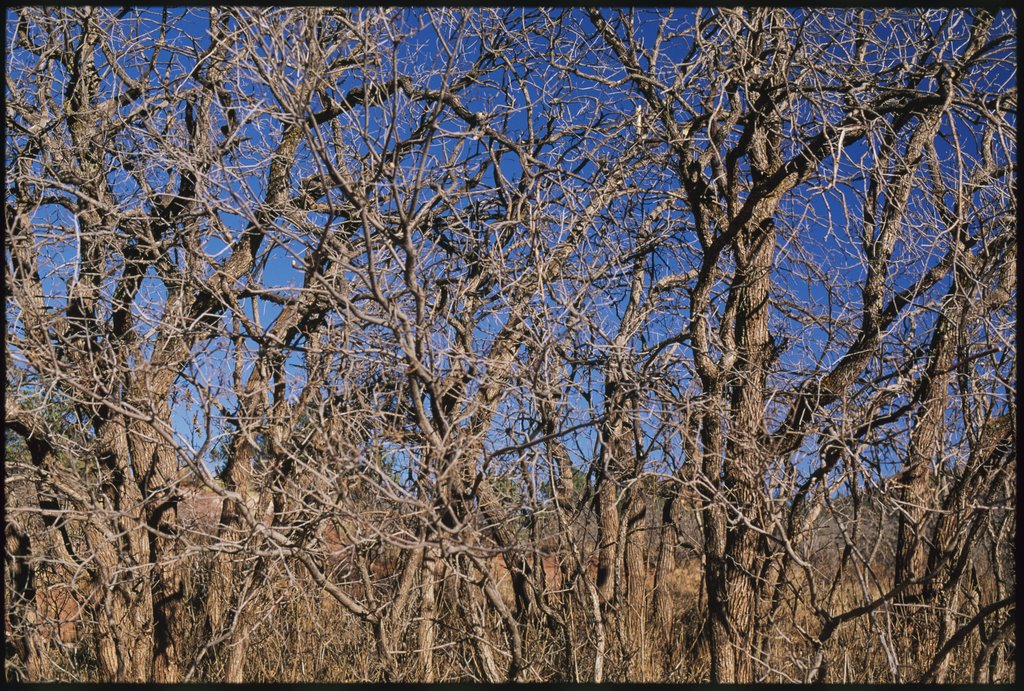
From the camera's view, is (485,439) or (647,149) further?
(647,149)

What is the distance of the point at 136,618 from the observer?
5855 mm

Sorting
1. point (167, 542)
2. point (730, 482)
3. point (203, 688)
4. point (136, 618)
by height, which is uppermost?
point (730, 482)

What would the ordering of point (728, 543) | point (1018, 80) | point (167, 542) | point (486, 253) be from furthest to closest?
point (167, 542) → point (486, 253) → point (728, 543) → point (1018, 80)

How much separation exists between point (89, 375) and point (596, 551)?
3259 mm

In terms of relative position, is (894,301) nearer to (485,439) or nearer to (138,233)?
(485,439)

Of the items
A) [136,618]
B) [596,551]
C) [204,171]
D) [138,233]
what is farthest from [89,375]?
[596,551]

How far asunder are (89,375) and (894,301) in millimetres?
4649

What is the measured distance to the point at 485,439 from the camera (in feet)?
16.4

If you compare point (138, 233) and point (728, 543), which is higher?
point (138, 233)

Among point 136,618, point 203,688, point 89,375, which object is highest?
point 89,375

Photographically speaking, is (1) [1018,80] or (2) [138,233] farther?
(2) [138,233]

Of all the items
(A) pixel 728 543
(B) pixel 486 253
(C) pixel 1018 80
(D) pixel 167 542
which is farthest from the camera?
(D) pixel 167 542

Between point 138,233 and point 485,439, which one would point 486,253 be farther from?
point 138,233

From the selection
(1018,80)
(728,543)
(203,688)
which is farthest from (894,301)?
(203,688)
